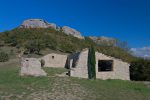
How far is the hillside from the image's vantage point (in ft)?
216

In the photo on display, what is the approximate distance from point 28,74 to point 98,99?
1346 cm

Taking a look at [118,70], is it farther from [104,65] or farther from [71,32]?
[71,32]

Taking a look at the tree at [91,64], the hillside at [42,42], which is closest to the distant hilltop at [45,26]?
the hillside at [42,42]

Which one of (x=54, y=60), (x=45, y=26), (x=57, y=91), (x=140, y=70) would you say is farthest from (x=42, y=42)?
(x=57, y=91)

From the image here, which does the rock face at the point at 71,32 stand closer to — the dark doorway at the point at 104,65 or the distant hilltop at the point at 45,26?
the distant hilltop at the point at 45,26

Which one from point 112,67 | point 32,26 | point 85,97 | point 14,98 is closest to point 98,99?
point 85,97

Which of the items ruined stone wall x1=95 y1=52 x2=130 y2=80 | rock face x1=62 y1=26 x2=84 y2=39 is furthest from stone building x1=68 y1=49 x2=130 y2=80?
rock face x1=62 y1=26 x2=84 y2=39

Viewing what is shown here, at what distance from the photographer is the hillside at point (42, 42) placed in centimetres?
6574

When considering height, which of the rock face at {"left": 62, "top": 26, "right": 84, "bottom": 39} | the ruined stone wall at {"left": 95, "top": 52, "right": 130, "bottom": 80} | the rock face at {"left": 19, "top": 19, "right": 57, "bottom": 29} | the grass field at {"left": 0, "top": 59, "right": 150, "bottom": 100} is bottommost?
the grass field at {"left": 0, "top": 59, "right": 150, "bottom": 100}

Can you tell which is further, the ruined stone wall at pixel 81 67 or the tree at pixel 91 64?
the ruined stone wall at pixel 81 67

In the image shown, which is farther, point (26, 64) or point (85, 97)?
point (26, 64)

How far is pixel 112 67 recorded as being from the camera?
42188mm

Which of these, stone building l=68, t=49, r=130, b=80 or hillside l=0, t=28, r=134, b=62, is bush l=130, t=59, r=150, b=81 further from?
hillside l=0, t=28, r=134, b=62

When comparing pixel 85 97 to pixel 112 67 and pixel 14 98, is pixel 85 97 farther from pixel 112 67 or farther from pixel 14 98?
pixel 112 67
